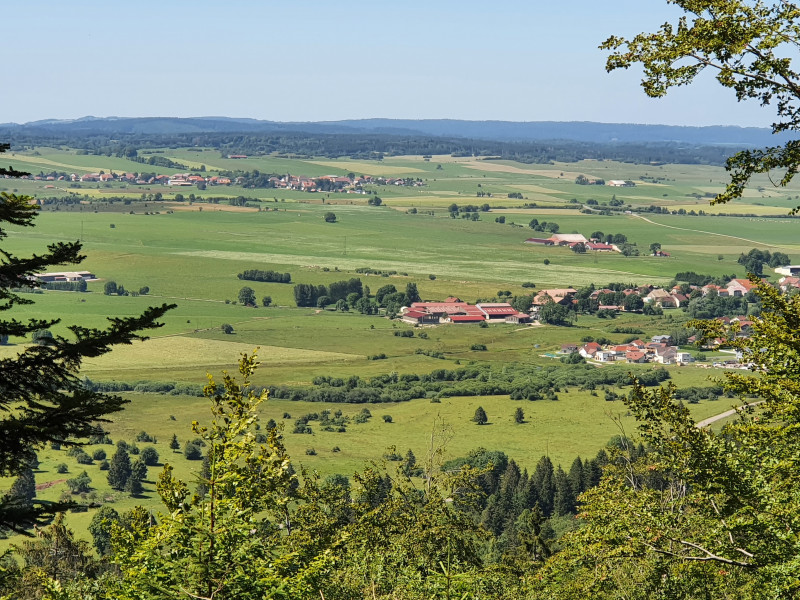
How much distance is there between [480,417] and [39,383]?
257ft

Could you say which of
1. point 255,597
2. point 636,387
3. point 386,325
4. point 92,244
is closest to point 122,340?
point 255,597

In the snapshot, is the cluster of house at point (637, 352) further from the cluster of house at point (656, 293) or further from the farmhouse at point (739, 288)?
the farmhouse at point (739, 288)

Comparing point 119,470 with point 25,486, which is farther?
point 119,470

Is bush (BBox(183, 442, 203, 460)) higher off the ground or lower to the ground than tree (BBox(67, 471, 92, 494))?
lower

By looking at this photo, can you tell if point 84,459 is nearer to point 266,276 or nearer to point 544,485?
point 544,485

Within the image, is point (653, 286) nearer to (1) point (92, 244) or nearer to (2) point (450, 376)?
(2) point (450, 376)

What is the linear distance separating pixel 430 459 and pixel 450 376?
79.4 meters

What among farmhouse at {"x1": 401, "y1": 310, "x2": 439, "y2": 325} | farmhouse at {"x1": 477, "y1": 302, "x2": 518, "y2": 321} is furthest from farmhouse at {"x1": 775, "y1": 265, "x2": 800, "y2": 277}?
farmhouse at {"x1": 401, "y1": 310, "x2": 439, "y2": 325}

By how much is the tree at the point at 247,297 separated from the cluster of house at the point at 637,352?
45.7 metres

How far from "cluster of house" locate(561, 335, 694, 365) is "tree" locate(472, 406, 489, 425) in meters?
30.6

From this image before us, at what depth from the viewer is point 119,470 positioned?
69.9m

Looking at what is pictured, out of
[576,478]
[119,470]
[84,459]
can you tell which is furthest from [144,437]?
[576,478]

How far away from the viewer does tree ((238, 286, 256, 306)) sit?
14575 centimetres

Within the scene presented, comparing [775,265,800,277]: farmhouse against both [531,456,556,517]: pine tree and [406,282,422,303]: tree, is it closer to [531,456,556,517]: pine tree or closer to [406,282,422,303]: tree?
[406,282,422,303]: tree
